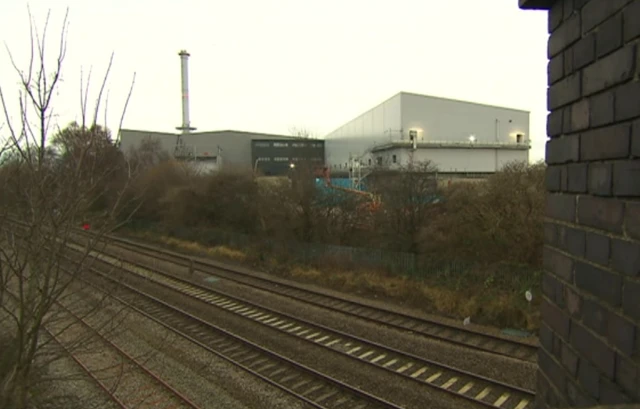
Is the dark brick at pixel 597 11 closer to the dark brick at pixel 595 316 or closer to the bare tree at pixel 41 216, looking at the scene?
the dark brick at pixel 595 316

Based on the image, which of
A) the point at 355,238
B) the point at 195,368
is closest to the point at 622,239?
the point at 195,368

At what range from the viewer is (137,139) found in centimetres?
6812

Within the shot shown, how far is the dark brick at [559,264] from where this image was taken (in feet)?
6.72

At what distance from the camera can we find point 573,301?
1.99 meters

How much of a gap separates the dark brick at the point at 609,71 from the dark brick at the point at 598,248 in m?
0.66

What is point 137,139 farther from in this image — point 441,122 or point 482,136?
point 482,136

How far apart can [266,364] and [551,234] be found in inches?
305

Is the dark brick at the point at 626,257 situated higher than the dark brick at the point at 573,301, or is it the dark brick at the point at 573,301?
the dark brick at the point at 626,257

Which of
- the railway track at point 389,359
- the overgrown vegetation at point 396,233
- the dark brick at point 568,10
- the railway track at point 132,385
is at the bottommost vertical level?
the railway track at point 132,385

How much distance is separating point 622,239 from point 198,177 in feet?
92.7

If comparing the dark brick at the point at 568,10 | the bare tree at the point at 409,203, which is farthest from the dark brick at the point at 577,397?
the bare tree at the point at 409,203

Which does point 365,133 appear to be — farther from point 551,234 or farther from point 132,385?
point 551,234

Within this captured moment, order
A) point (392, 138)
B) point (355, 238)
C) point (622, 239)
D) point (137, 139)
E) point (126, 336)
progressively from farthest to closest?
point (137, 139), point (392, 138), point (355, 238), point (126, 336), point (622, 239)

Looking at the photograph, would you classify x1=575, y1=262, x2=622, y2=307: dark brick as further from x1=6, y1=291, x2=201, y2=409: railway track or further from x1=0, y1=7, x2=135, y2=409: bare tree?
x1=6, y1=291, x2=201, y2=409: railway track
